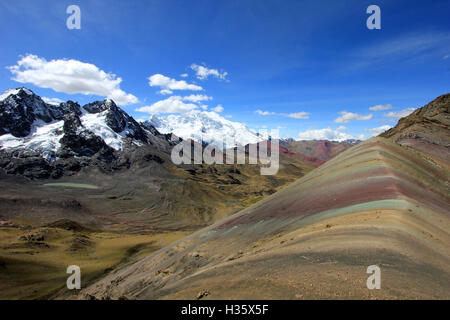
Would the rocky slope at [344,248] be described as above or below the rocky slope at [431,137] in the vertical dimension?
below

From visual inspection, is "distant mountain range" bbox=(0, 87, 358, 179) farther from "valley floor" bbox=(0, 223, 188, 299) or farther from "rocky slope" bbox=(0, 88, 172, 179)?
"valley floor" bbox=(0, 223, 188, 299)

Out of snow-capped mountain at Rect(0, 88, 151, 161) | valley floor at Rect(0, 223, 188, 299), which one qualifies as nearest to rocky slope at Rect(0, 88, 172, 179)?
snow-capped mountain at Rect(0, 88, 151, 161)

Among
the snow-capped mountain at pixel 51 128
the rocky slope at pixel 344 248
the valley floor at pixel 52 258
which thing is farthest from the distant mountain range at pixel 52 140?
the rocky slope at pixel 344 248

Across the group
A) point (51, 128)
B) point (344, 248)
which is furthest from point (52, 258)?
point (51, 128)

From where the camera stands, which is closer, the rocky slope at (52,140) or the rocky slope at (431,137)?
the rocky slope at (431,137)

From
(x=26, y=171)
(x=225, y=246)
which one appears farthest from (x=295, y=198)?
(x=26, y=171)

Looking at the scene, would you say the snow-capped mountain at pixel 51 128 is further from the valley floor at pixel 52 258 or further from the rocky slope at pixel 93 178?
the valley floor at pixel 52 258

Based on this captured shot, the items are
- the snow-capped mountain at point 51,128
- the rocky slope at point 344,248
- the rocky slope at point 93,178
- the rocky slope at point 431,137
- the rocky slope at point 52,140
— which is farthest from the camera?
the snow-capped mountain at point 51,128
